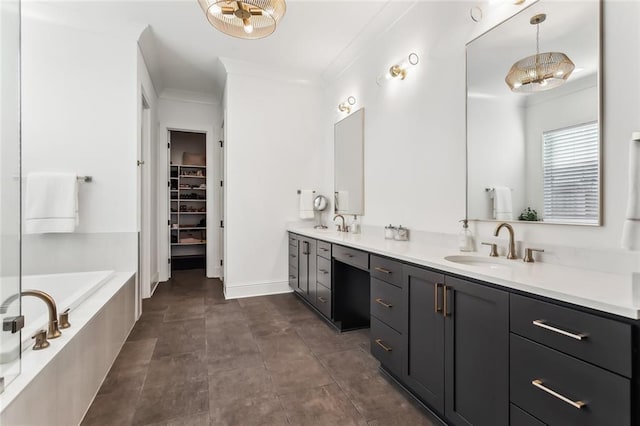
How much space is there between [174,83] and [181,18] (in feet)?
5.68

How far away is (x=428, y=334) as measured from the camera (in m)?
1.66

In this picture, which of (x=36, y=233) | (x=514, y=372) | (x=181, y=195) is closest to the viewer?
(x=514, y=372)

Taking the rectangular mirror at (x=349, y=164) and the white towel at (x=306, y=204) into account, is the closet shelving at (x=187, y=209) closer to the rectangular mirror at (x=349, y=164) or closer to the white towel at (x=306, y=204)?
the white towel at (x=306, y=204)

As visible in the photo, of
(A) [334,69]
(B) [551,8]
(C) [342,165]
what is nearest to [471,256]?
(B) [551,8]

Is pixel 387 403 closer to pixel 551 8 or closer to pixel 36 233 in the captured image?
pixel 551 8

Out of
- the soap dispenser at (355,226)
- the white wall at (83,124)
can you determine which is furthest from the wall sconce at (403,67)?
the white wall at (83,124)

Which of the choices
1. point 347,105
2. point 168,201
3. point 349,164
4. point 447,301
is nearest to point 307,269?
point 349,164

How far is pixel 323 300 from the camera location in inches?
122

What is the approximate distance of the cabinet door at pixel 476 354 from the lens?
4.10 feet

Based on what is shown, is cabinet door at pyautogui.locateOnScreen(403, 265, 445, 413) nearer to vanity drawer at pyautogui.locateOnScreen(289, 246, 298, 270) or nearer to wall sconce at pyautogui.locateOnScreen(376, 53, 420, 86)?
wall sconce at pyautogui.locateOnScreen(376, 53, 420, 86)

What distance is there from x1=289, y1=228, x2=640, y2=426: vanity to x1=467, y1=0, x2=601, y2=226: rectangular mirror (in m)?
0.35

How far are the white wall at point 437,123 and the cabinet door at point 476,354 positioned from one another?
1.97 ft

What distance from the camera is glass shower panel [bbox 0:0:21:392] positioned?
3.96 ft

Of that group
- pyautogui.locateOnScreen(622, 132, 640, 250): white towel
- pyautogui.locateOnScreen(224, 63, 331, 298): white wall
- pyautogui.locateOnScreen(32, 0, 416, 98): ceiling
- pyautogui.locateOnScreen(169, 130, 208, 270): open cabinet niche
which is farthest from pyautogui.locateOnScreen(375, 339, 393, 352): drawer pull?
pyautogui.locateOnScreen(169, 130, 208, 270): open cabinet niche
